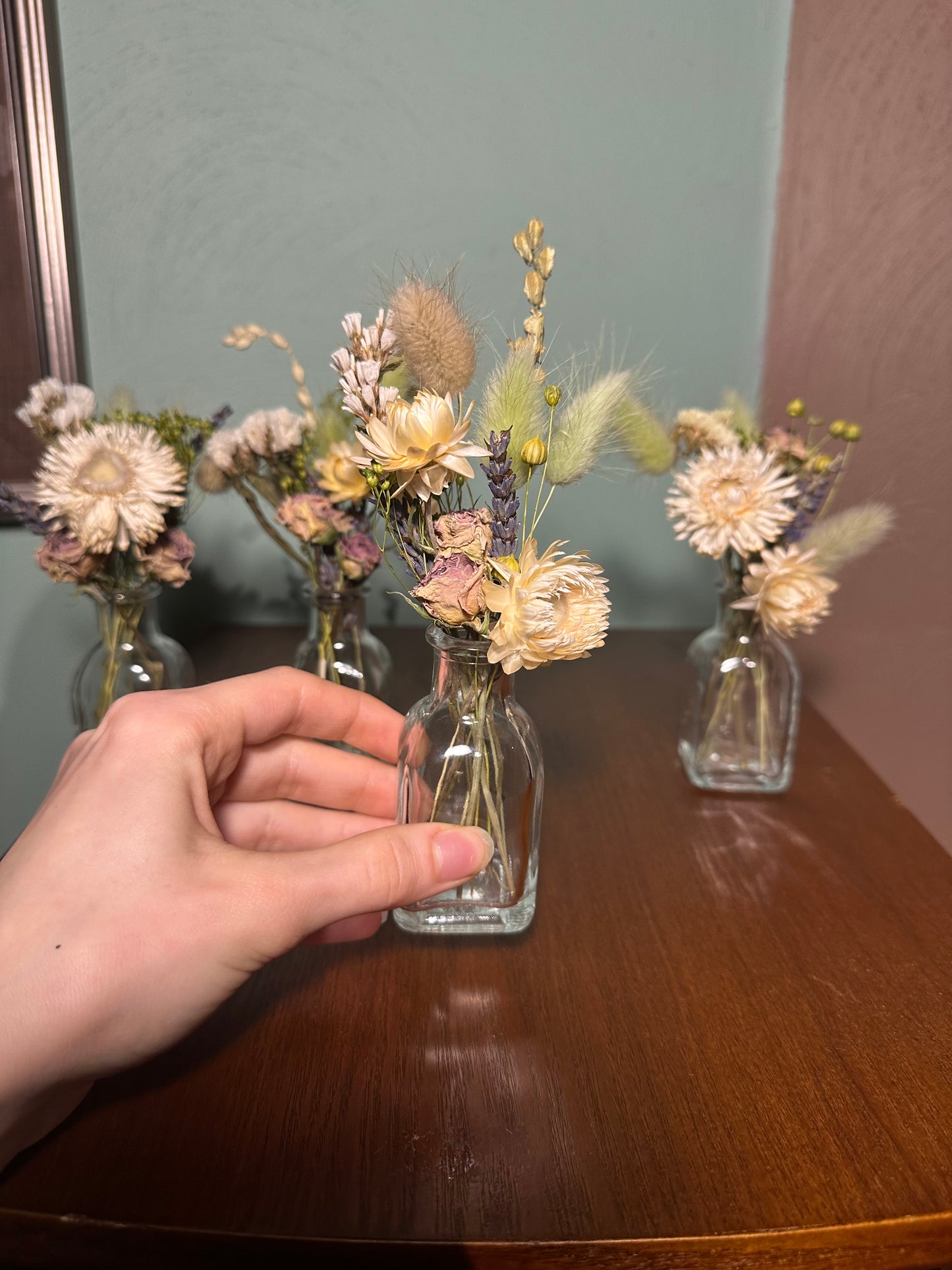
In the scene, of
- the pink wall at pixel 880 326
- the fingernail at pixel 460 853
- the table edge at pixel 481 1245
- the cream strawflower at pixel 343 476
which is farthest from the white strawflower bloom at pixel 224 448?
the pink wall at pixel 880 326

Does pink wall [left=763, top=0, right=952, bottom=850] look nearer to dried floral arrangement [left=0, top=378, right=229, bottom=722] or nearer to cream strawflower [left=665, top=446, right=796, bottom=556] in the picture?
cream strawflower [left=665, top=446, right=796, bottom=556]

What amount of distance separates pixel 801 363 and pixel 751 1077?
1.09 metres

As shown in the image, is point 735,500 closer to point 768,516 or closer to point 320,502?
point 768,516

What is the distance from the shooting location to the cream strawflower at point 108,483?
2.64 ft

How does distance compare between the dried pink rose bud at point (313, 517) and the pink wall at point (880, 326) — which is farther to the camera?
the pink wall at point (880, 326)

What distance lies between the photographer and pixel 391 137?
1.26 meters

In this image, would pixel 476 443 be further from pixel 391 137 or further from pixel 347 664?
pixel 391 137

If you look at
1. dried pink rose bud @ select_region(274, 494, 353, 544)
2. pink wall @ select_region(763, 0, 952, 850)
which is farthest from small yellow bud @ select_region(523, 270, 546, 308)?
pink wall @ select_region(763, 0, 952, 850)

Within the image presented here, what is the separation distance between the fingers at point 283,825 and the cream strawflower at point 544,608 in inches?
9.9

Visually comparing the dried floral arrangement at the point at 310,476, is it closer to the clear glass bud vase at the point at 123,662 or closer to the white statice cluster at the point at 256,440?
the white statice cluster at the point at 256,440

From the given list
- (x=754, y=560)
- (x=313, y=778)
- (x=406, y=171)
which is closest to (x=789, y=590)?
(x=754, y=560)

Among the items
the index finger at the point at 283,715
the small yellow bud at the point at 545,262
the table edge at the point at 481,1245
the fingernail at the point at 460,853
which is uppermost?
the small yellow bud at the point at 545,262

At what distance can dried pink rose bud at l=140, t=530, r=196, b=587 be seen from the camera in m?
0.87

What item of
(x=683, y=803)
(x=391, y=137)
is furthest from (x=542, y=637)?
(x=391, y=137)
